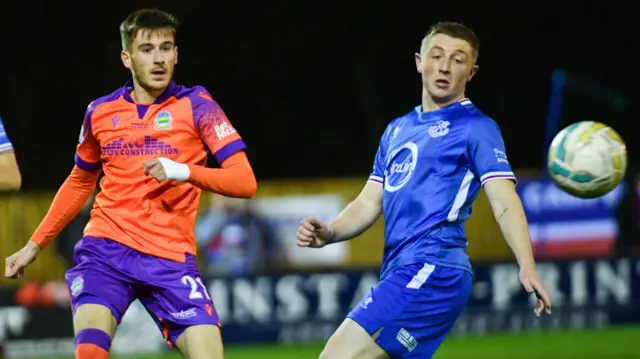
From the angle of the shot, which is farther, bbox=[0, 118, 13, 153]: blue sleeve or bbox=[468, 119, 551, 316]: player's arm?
bbox=[0, 118, 13, 153]: blue sleeve

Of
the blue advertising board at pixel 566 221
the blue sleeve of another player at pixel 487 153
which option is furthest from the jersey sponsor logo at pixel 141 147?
the blue advertising board at pixel 566 221

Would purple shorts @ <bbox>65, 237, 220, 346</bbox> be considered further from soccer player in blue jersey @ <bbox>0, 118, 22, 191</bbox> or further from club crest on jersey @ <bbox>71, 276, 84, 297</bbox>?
soccer player in blue jersey @ <bbox>0, 118, 22, 191</bbox>

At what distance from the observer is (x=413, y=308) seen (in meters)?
4.99

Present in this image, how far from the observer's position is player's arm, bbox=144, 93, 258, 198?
17.0ft

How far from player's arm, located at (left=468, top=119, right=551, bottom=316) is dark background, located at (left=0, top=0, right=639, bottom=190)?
652 inches

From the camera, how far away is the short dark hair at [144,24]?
554cm

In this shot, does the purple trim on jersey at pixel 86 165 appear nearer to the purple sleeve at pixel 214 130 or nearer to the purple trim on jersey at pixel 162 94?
the purple trim on jersey at pixel 162 94

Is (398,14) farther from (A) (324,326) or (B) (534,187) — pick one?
(A) (324,326)

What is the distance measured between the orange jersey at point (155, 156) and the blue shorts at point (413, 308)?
1041 millimetres

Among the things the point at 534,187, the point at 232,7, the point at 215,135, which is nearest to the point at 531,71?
the point at 232,7

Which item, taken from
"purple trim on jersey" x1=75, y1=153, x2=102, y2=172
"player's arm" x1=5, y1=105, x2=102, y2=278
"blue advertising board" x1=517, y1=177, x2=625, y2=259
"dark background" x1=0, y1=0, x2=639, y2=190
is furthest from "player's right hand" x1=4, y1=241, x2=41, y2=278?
"dark background" x1=0, y1=0, x2=639, y2=190

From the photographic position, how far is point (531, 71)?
23.4 meters

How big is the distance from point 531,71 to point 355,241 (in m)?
9.49

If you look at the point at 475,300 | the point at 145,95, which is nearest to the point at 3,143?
the point at 145,95
